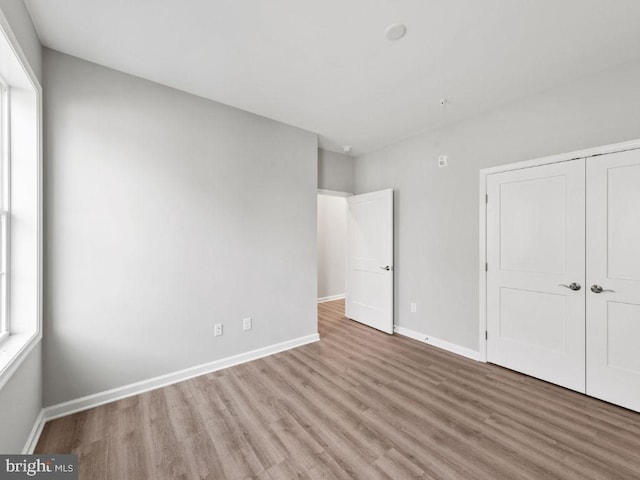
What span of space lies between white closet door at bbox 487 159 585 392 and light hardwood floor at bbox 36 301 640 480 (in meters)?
0.27

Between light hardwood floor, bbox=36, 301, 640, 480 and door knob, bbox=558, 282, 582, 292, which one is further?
door knob, bbox=558, 282, 582, 292

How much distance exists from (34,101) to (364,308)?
4073 mm

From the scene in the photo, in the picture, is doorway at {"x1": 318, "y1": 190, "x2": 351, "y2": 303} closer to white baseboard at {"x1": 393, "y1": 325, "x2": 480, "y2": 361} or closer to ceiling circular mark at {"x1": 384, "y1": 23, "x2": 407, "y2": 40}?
white baseboard at {"x1": 393, "y1": 325, "x2": 480, "y2": 361}

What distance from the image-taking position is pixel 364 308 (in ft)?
13.7

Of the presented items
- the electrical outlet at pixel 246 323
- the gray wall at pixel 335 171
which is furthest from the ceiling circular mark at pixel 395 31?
the electrical outlet at pixel 246 323

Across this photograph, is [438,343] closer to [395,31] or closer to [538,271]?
[538,271]

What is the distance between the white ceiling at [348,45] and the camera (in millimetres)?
1662

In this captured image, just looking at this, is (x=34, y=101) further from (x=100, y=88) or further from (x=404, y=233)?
(x=404, y=233)

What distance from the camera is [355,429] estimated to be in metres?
1.89

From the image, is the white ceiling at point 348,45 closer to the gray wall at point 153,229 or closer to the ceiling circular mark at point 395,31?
the ceiling circular mark at point 395,31

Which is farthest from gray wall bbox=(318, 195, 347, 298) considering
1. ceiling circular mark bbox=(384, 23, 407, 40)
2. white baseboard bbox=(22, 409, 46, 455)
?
white baseboard bbox=(22, 409, 46, 455)

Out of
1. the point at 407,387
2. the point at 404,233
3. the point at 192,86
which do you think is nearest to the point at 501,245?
the point at 404,233

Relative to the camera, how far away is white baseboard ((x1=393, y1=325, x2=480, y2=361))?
3.03 metres

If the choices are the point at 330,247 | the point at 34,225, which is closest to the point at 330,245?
the point at 330,247
